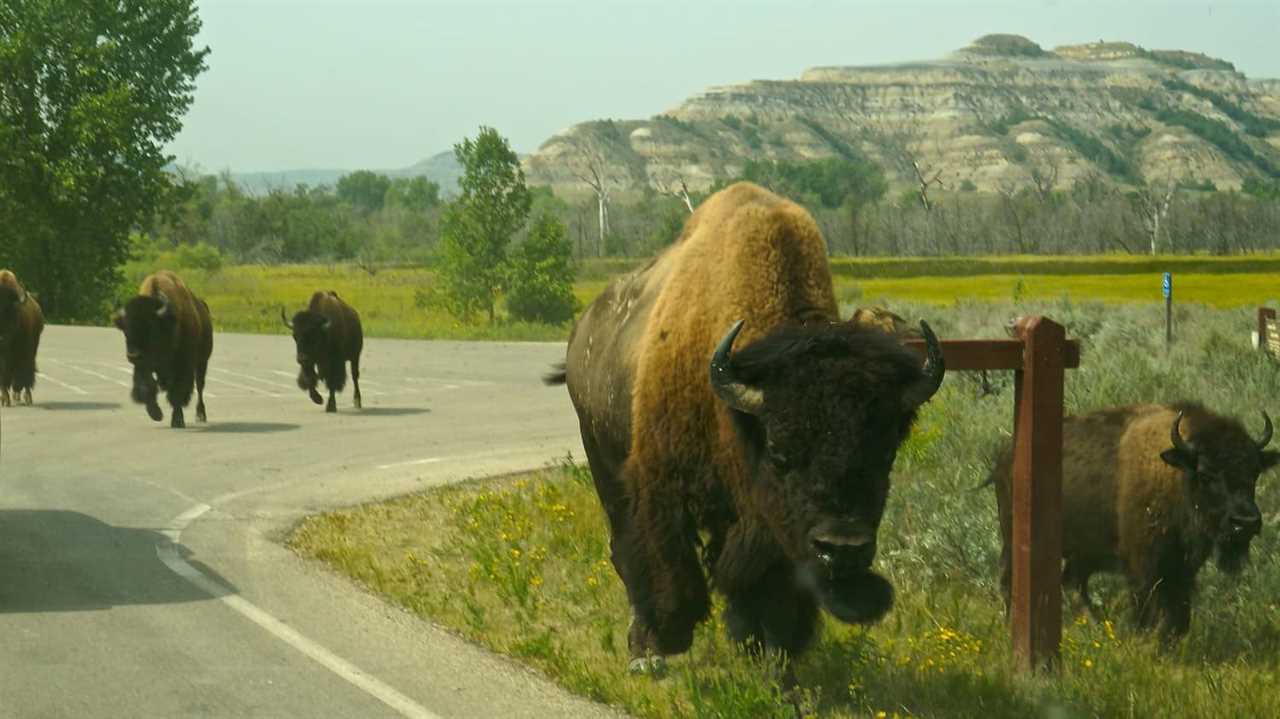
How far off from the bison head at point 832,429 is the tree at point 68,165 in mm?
54666

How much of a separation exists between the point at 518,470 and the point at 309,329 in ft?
29.2

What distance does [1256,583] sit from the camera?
9.82m

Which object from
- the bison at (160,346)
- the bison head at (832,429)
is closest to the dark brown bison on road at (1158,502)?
the bison head at (832,429)

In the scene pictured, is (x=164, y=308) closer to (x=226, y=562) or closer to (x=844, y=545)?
(x=226, y=562)

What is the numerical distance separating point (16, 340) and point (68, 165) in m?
33.8

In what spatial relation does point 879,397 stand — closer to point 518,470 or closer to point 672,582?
point 672,582

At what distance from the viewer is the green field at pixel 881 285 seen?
172ft

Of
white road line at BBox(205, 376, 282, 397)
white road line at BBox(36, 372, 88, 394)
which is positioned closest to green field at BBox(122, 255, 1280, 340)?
white road line at BBox(205, 376, 282, 397)

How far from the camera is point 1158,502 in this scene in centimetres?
968

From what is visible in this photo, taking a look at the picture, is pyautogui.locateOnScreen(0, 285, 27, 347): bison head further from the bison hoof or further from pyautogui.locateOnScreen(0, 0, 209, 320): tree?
pyautogui.locateOnScreen(0, 0, 209, 320): tree

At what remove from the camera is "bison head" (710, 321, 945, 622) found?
6246mm

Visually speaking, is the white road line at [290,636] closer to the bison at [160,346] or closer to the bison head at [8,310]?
the bison at [160,346]

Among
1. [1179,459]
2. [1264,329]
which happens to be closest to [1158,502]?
[1179,459]

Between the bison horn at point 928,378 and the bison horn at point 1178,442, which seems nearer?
the bison horn at point 928,378
